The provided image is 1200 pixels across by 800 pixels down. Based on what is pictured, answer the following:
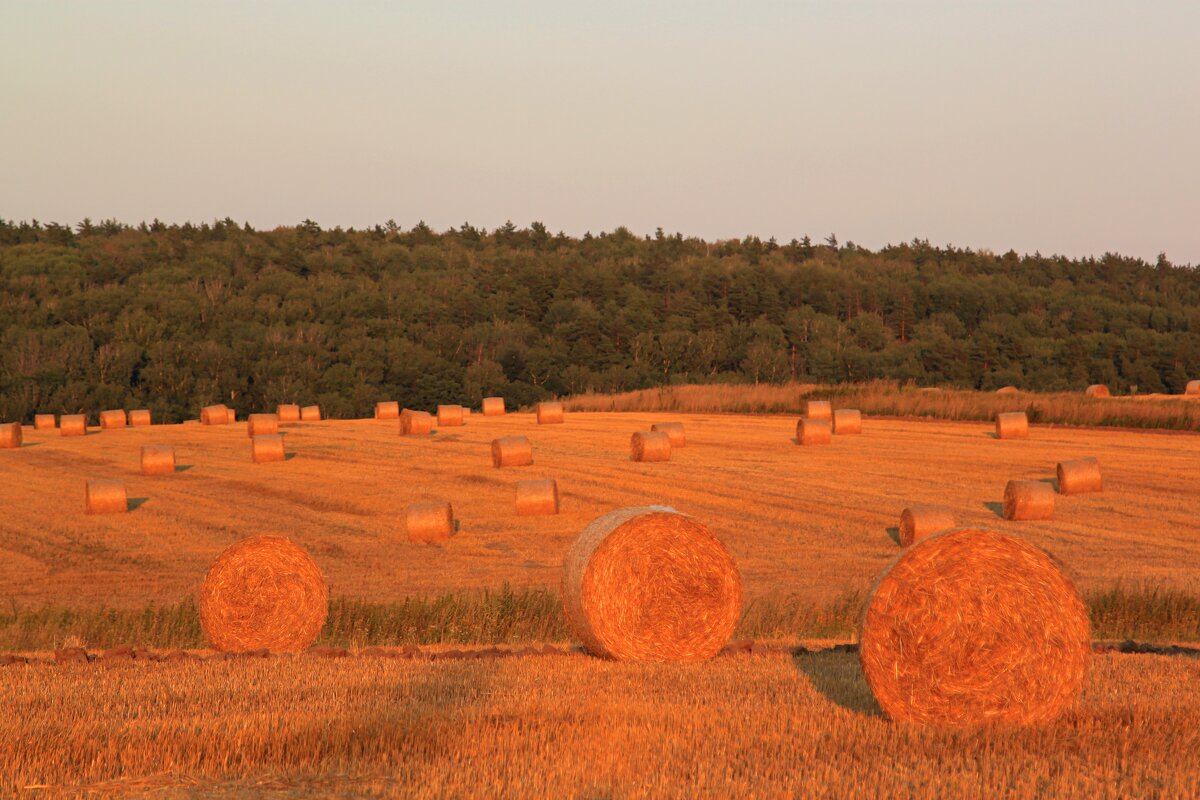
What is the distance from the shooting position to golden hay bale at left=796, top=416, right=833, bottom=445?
35531 millimetres

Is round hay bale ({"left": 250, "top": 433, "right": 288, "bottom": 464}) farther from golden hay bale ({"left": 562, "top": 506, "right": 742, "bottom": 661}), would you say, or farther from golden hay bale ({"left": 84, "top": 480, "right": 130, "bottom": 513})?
golden hay bale ({"left": 562, "top": 506, "right": 742, "bottom": 661})

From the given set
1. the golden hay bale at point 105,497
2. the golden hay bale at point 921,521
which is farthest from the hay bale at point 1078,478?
the golden hay bale at point 105,497

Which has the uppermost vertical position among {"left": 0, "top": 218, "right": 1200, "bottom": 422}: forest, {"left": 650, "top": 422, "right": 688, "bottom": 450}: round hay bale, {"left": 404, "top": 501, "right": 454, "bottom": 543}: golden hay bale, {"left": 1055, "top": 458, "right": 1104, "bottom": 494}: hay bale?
{"left": 0, "top": 218, "right": 1200, "bottom": 422}: forest

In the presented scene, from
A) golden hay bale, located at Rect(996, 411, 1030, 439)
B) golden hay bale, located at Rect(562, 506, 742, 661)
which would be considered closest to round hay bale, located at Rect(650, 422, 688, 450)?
golden hay bale, located at Rect(996, 411, 1030, 439)

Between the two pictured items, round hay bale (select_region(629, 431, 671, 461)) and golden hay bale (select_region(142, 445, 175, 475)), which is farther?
golden hay bale (select_region(142, 445, 175, 475))

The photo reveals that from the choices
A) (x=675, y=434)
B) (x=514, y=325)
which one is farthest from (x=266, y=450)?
(x=514, y=325)

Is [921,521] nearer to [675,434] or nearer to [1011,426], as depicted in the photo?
[1011,426]

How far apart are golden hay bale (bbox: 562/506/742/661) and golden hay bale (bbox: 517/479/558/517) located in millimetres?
12731

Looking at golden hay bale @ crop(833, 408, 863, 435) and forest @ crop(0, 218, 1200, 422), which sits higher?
forest @ crop(0, 218, 1200, 422)

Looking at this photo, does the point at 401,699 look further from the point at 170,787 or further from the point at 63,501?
the point at 63,501

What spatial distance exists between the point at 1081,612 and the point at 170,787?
6.32 metres

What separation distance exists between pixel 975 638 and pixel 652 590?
440 centimetres

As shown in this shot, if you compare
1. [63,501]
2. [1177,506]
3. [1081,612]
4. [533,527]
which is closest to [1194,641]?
[1081,612]

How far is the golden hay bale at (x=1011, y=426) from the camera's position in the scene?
34438 millimetres
